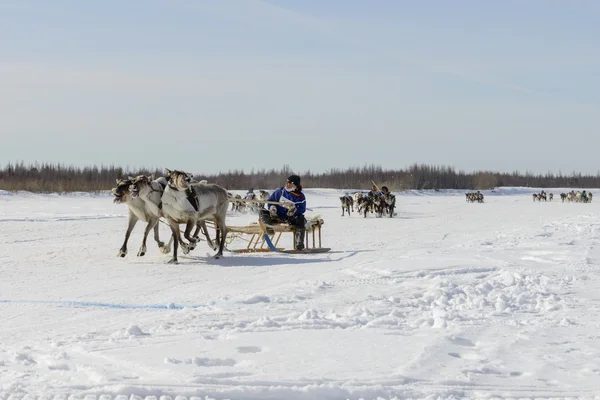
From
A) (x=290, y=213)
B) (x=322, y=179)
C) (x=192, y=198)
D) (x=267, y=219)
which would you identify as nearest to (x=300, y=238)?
(x=290, y=213)

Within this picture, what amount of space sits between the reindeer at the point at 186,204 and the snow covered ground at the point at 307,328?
2.03 feet

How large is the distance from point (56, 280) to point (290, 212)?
474 centimetres

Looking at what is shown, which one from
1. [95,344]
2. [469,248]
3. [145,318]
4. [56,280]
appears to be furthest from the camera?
[469,248]

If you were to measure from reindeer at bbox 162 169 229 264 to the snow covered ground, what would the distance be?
62cm

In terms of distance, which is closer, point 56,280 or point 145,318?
point 145,318

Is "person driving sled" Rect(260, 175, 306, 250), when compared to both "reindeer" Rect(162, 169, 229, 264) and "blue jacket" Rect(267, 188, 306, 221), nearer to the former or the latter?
"blue jacket" Rect(267, 188, 306, 221)

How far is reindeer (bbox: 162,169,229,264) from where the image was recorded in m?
11.5

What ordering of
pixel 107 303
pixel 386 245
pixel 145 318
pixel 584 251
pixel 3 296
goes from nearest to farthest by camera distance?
pixel 145 318 → pixel 107 303 → pixel 3 296 → pixel 584 251 → pixel 386 245

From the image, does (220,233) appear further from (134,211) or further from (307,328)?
(307,328)

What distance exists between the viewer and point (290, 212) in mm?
12969

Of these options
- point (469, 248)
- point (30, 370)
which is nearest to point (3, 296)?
point (30, 370)

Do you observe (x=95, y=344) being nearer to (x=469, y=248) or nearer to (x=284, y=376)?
(x=284, y=376)

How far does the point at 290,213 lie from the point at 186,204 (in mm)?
2099

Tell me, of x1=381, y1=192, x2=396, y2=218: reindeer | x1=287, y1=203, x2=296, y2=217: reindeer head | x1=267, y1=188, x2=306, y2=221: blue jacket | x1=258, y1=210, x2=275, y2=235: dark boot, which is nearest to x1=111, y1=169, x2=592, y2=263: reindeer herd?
x1=258, y1=210, x2=275, y2=235: dark boot
